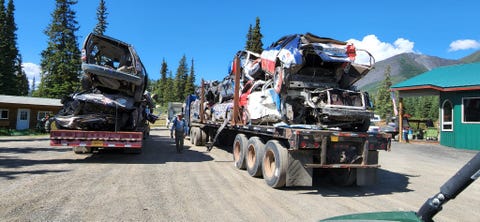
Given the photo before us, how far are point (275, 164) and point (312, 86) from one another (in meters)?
2.22

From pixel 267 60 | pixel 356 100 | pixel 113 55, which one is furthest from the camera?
pixel 113 55

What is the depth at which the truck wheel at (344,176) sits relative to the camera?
765cm

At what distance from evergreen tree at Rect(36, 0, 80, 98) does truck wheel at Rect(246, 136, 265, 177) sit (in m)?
32.9

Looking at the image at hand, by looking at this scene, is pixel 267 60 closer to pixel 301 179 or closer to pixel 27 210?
pixel 301 179

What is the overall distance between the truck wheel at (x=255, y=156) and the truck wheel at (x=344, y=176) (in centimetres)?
184

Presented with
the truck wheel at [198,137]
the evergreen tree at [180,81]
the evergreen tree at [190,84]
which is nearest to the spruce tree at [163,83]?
the evergreen tree at [180,81]

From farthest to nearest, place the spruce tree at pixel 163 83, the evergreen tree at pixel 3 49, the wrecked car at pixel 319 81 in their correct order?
1. the spruce tree at pixel 163 83
2. the evergreen tree at pixel 3 49
3. the wrecked car at pixel 319 81

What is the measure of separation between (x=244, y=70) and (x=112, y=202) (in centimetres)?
631

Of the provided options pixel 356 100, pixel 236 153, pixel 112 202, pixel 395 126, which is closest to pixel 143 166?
pixel 236 153

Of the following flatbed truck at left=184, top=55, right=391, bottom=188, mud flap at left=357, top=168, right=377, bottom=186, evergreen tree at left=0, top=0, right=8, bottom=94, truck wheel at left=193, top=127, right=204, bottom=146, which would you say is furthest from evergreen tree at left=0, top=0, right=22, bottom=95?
mud flap at left=357, top=168, right=377, bottom=186

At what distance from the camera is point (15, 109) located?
2788cm

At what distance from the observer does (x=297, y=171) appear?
6906mm

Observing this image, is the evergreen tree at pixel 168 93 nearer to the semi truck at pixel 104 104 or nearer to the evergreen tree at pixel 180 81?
the evergreen tree at pixel 180 81

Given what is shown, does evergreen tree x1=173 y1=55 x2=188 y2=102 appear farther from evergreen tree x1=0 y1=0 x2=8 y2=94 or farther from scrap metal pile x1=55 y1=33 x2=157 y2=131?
scrap metal pile x1=55 y1=33 x2=157 y2=131
